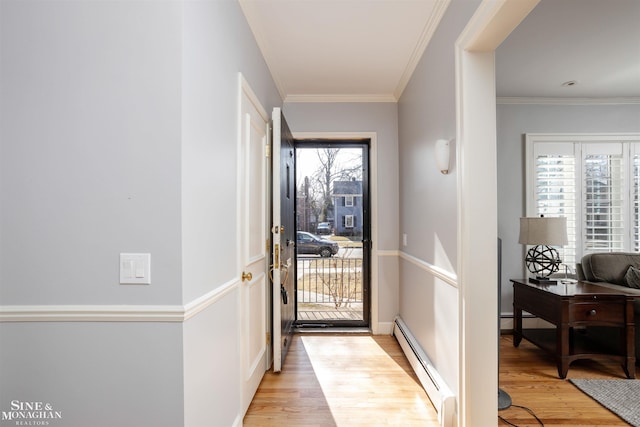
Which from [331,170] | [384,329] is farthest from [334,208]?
[384,329]

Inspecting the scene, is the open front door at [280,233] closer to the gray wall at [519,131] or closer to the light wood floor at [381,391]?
the light wood floor at [381,391]

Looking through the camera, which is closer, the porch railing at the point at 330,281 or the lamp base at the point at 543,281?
the lamp base at the point at 543,281

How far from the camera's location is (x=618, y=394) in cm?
212

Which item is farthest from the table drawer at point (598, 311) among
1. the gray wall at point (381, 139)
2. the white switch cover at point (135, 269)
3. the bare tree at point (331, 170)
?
the white switch cover at point (135, 269)

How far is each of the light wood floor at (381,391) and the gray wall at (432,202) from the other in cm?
34

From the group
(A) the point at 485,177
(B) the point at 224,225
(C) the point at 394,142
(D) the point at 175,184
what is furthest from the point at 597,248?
(D) the point at 175,184

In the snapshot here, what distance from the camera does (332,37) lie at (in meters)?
2.28

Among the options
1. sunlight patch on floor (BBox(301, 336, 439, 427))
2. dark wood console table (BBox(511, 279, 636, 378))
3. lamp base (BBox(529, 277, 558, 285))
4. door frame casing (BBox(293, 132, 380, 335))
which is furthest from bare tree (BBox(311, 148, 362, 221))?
dark wood console table (BBox(511, 279, 636, 378))

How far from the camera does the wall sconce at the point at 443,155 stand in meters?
1.84

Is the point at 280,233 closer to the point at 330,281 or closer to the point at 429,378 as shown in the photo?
the point at 429,378

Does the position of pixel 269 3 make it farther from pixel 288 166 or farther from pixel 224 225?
pixel 224 225

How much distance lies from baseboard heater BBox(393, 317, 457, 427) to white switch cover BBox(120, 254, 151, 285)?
5.58ft

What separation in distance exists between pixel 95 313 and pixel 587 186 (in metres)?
4.37

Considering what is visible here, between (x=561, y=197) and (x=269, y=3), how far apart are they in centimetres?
344
